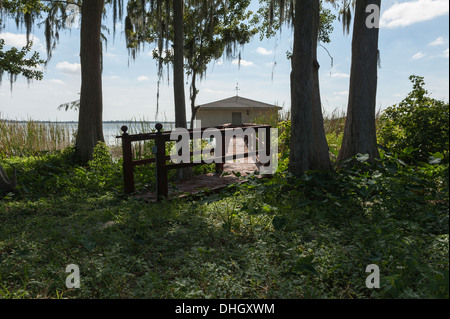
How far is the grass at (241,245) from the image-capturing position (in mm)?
2926

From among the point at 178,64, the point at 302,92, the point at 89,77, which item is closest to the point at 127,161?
the point at 178,64

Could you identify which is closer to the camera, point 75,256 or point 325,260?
point 325,260

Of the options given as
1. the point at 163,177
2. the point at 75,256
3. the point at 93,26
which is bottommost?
the point at 75,256

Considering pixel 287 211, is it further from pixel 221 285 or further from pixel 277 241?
pixel 221 285

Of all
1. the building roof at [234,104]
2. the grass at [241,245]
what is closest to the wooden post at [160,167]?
the grass at [241,245]

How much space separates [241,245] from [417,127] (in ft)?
19.6

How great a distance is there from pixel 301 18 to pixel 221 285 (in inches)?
202

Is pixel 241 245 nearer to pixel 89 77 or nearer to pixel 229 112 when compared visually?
pixel 89 77

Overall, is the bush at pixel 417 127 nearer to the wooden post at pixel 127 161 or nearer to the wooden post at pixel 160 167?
the wooden post at pixel 160 167

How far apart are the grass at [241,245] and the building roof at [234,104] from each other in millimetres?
22064

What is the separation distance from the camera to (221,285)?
3.03m

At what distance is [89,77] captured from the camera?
10.8 metres
